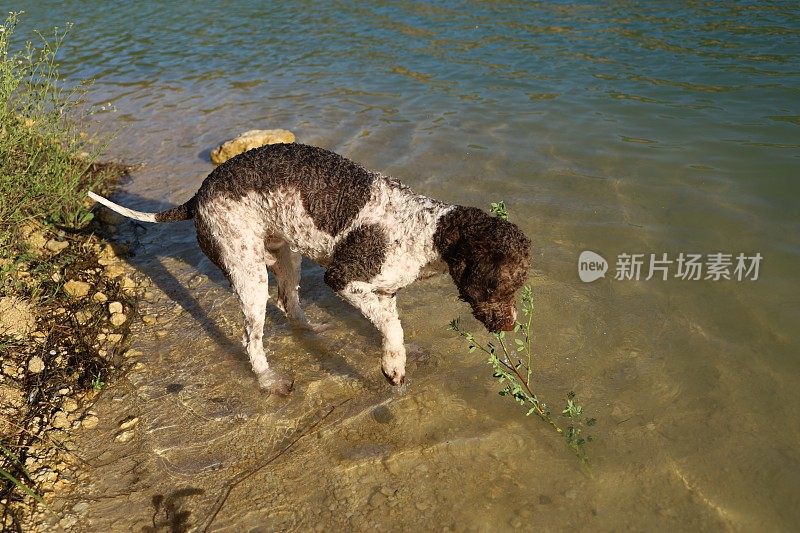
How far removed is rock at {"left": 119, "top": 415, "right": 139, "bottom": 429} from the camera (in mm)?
4078

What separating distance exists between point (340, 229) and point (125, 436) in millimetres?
2044

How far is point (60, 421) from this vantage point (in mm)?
4059

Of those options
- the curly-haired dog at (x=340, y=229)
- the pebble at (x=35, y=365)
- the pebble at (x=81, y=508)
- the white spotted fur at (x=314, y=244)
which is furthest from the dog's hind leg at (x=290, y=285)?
the pebble at (x=81, y=508)

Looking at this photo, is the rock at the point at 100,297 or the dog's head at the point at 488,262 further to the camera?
the rock at the point at 100,297

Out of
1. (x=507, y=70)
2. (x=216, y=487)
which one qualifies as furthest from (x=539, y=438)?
(x=507, y=70)

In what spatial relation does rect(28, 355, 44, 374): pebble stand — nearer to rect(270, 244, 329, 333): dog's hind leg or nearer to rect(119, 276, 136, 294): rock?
rect(119, 276, 136, 294): rock

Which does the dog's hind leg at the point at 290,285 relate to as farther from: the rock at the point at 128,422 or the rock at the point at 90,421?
the rock at the point at 90,421

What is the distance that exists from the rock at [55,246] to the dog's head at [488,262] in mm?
4187

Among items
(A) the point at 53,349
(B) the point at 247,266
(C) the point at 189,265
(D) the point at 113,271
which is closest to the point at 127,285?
(D) the point at 113,271

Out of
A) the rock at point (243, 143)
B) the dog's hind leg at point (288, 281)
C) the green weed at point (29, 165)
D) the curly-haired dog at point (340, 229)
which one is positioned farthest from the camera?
the rock at point (243, 143)

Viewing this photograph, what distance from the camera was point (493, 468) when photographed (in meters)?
3.76

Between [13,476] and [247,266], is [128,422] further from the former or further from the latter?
[247,266]

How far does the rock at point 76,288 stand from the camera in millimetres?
5246

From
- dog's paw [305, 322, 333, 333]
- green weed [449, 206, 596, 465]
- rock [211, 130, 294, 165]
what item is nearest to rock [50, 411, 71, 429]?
dog's paw [305, 322, 333, 333]
